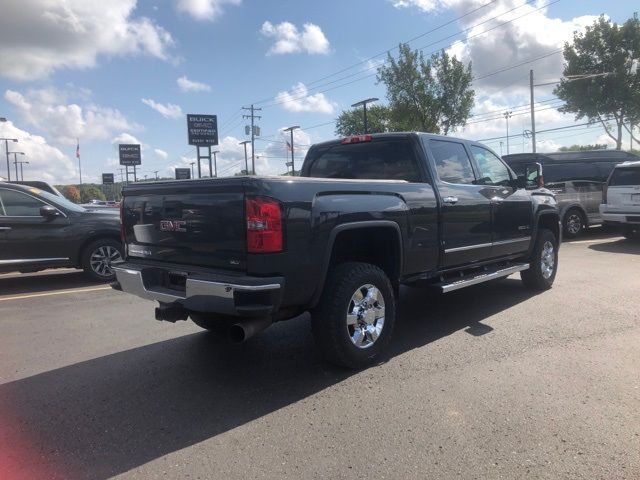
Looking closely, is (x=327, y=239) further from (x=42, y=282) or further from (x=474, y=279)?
(x=42, y=282)

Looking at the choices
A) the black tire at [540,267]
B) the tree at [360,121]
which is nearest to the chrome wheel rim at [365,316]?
the black tire at [540,267]

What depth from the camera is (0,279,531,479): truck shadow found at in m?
3.01

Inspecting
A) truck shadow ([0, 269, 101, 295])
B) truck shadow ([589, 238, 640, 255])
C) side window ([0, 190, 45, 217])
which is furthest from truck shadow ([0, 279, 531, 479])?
truck shadow ([589, 238, 640, 255])

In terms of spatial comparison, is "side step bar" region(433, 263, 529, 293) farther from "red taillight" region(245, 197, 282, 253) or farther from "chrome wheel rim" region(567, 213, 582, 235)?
"chrome wheel rim" region(567, 213, 582, 235)

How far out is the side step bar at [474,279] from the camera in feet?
16.5

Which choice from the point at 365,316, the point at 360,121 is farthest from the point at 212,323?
the point at 360,121

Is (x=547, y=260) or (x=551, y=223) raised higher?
(x=551, y=223)

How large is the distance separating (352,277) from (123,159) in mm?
52785

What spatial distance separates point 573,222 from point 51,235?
12.2m

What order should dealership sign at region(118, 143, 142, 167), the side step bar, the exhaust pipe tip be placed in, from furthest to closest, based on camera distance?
1. dealership sign at region(118, 143, 142, 167)
2. the side step bar
3. the exhaust pipe tip

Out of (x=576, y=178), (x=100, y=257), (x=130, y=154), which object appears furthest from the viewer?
(x=130, y=154)

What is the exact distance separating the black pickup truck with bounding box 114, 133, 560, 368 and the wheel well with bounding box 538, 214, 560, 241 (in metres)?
1.44

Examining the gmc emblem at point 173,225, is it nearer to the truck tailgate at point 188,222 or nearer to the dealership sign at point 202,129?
the truck tailgate at point 188,222

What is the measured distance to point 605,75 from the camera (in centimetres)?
3020
